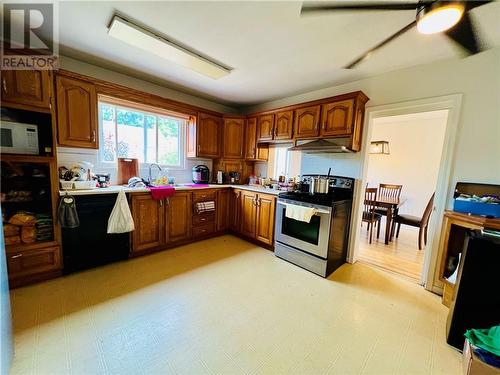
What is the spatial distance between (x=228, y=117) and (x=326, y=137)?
74.8 inches

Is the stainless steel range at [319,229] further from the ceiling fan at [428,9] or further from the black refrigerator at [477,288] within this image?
the ceiling fan at [428,9]

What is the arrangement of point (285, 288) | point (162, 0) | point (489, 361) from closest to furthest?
point (489, 361) < point (162, 0) < point (285, 288)

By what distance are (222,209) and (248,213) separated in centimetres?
52

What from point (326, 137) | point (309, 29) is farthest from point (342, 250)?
point (309, 29)

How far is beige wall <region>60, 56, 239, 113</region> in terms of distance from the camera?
246 cm

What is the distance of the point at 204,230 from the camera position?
3410mm

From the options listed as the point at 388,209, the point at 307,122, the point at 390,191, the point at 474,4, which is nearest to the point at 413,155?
the point at 390,191

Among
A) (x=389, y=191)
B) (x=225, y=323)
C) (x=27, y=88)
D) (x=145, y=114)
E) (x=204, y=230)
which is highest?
(x=145, y=114)

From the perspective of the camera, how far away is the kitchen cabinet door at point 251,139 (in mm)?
3724

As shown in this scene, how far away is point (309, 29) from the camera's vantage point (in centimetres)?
174

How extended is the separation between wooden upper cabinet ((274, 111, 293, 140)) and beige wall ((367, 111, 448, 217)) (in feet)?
7.97

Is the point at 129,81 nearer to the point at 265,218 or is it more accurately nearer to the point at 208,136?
the point at 208,136

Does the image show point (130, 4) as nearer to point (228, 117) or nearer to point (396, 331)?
point (228, 117)

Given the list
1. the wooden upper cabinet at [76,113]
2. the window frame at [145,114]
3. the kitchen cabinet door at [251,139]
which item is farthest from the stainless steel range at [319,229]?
the wooden upper cabinet at [76,113]
